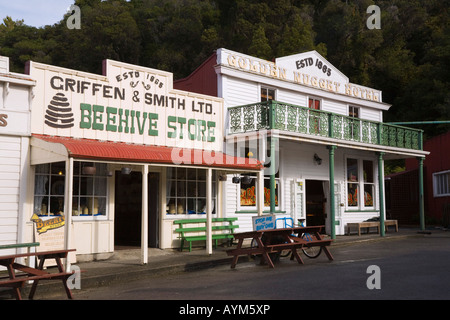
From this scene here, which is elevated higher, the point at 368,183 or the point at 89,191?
the point at 368,183

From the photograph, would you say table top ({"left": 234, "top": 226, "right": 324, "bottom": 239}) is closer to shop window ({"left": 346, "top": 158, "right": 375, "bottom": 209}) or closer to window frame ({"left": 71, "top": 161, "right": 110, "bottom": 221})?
window frame ({"left": 71, "top": 161, "right": 110, "bottom": 221})

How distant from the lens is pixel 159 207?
14.2 metres

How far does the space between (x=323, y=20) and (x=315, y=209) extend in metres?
27.9

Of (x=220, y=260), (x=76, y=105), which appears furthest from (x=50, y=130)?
(x=220, y=260)

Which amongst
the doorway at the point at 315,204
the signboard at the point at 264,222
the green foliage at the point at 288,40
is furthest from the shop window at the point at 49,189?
the green foliage at the point at 288,40

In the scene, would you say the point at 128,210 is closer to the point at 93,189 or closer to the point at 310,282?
the point at 93,189

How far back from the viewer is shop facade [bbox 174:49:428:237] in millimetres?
15742

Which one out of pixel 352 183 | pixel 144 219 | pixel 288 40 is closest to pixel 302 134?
pixel 352 183

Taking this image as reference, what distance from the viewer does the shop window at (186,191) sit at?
567 inches

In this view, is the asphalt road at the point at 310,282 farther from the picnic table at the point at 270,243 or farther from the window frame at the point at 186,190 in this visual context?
the window frame at the point at 186,190

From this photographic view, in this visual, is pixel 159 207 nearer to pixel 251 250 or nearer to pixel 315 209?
pixel 251 250

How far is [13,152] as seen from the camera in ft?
36.3

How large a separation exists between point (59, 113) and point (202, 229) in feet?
17.2

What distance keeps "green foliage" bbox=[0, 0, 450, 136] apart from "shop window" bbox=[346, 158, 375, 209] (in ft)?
56.0
